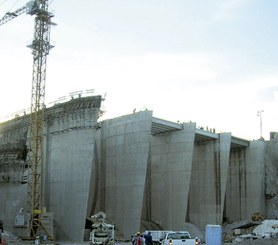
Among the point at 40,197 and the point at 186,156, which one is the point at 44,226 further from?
the point at 186,156

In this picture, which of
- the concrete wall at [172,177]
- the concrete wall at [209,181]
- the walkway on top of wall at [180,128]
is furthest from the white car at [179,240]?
the concrete wall at [209,181]

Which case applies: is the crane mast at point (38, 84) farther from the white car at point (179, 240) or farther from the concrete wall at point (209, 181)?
the white car at point (179, 240)

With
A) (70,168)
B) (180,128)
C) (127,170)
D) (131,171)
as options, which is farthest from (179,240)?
A: (180,128)

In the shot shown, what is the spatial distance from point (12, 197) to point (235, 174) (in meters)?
37.0

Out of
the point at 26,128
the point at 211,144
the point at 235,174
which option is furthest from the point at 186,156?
the point at 26,128

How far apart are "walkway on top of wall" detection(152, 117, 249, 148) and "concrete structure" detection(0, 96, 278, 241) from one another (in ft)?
0.50

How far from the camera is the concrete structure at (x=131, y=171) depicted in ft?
211

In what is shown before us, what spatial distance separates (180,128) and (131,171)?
11.4 metres

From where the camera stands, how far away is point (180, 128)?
240 feet

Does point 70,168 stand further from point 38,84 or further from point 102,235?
point 102,235

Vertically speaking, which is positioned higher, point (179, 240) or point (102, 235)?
point (179, 240)

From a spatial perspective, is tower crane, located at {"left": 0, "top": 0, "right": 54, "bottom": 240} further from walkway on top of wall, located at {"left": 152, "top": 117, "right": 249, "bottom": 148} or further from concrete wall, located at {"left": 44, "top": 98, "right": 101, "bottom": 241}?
walkway on top of wall, located at {"left": 152, "top": 117, "right": 249, "bottom": 148}

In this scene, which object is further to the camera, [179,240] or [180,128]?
[180,128]

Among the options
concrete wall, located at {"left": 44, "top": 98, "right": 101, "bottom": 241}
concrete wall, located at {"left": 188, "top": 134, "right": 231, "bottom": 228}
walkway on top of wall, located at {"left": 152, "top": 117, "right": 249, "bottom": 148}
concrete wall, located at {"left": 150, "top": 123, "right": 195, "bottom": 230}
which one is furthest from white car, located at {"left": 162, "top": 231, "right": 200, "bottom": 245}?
concrete wall, located at {"left": 188, "top": 134, "right": 231, "bottom": 228}
